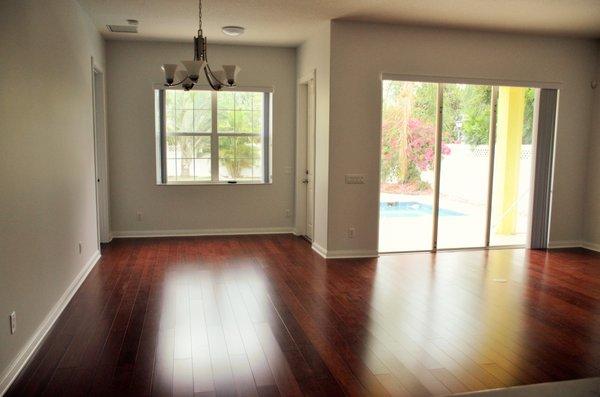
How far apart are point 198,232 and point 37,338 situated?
402cm

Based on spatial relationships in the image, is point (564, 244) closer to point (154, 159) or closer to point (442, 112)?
point (442, 112)

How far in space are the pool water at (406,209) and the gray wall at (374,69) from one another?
28 centimetres

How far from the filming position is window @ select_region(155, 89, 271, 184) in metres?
7.12

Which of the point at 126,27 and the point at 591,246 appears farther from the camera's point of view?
the point at 591,246

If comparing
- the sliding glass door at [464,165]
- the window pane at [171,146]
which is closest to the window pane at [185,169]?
the window pane at [171,146]

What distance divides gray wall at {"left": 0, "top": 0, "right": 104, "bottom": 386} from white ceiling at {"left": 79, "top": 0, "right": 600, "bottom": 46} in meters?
0.71

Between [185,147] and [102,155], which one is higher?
[185,147]

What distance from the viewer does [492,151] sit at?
20.8 feet

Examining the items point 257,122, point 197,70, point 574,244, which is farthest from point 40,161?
point 574,244

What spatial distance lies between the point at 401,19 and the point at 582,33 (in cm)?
248

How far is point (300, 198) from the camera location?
23.8 ft

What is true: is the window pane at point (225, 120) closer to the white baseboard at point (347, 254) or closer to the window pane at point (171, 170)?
the window pane at point (171, 170)

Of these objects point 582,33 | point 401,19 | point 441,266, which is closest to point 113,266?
point 441,266

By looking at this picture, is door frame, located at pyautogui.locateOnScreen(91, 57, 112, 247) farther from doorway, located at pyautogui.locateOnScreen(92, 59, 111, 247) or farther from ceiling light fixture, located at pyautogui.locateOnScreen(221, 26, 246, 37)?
ceiling light fixture, located at pyautogui.locateOnScreen(221, 26, 246, 37)
